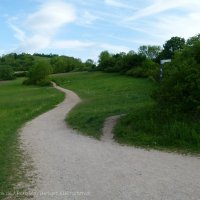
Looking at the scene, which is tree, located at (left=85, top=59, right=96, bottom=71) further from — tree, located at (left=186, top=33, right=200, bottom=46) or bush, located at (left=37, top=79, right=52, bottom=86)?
tree, located at (left=186, top=33, right=200, bottom=46)

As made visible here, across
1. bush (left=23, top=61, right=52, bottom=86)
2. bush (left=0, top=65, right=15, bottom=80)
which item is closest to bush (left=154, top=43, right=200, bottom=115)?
bush (left=23, top=61, right=52, bottom=86)

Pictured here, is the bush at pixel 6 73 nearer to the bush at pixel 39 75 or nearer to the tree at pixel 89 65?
the tree at pixel 89 65

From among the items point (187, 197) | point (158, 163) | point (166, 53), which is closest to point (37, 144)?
point (158, 163)

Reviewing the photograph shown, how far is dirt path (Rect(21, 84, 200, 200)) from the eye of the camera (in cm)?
860

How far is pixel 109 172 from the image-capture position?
34.6ft

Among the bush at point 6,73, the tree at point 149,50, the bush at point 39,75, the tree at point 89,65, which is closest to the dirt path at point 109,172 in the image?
the bush at point 39,75

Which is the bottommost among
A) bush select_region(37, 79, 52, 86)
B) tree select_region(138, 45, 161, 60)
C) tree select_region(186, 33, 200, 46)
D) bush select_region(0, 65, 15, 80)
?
bush select_region(37, 79, 52, 86)

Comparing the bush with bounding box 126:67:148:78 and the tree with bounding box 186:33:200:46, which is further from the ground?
the tree with bounding box 186:33:200:46

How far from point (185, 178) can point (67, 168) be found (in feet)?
10.5

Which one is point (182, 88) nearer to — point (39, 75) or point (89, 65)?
point (39, 75)

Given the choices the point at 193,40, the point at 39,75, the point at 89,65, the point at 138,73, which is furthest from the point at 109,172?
the point at 89,65

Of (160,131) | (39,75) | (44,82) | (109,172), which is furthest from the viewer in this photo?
(39,75)

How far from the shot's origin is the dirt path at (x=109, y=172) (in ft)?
28.2

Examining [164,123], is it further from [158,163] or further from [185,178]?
[185,178]
